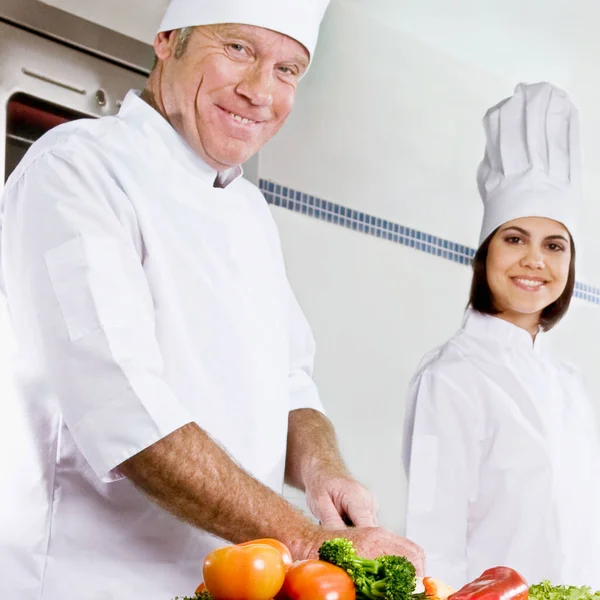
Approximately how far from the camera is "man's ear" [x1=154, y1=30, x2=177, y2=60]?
178 centimetres

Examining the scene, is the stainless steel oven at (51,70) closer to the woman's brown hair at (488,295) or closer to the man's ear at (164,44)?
the man's ear at (164,44)

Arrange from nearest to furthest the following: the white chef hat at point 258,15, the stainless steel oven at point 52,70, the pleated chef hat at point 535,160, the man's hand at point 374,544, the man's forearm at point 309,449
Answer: the man's hand at point 374,544 → the man's forearm at point 309,449 → the white chef hat at point 258,15 → the stainless steel oven at point 52,70 → the pleated chef hat at point 535,160

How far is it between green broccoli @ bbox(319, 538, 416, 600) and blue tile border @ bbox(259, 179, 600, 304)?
68.6 inches

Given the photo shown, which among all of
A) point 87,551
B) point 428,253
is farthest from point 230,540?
point 428,253

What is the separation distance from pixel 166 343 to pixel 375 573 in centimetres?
67

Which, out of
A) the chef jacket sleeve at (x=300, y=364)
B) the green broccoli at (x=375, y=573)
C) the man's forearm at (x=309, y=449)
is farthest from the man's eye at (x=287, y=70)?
the green broccoli at (x=375, y=573)

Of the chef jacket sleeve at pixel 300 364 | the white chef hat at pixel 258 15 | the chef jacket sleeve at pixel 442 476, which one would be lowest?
the chef jacket sleeve at pixel 442 476

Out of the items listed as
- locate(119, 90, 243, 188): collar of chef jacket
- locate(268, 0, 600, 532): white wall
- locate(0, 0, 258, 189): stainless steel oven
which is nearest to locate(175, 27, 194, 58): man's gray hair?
locate(119, 90, 243, 188): collar of chef jacket

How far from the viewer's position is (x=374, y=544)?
112 cm

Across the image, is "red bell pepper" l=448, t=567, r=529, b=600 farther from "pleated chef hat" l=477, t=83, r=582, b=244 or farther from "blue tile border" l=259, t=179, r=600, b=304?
"pleated chef hat" l=477, t=83, r=582, b=244

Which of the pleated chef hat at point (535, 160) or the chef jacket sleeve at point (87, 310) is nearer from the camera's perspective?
the chef jacket sleeve at point (87, 310)

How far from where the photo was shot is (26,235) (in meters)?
1.40

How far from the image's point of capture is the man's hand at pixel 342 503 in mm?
1435

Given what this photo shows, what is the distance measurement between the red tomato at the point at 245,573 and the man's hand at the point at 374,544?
0.21 metres
